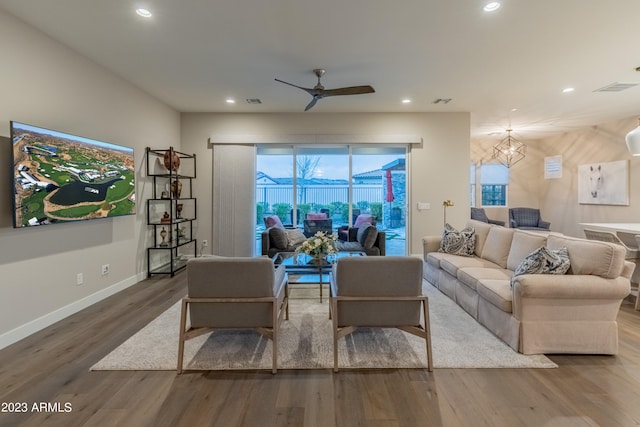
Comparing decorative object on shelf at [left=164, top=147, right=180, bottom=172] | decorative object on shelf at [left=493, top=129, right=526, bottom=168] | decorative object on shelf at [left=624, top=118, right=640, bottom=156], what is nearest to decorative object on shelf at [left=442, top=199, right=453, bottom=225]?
decorative object on shelf at [left=624, top=118, right=640, bottom=156]

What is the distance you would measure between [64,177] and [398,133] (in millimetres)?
5100

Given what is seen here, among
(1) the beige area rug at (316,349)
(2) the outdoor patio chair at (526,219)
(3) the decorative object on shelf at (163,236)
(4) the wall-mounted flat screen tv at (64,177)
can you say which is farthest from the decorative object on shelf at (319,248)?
(2) the outdoor patio chair at (526,219)

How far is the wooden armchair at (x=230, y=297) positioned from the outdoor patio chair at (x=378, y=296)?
490mm

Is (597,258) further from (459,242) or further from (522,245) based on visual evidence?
(459,242)

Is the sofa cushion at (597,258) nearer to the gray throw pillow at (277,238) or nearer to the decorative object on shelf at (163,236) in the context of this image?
the gray throw pillow at (277,238)

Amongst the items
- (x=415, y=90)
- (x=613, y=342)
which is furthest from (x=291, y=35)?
(x=613, y=342)

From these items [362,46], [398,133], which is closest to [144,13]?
[362,46]

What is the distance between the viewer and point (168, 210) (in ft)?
18.1

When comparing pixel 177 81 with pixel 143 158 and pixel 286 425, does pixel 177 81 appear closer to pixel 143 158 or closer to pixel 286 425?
pixel 143 158

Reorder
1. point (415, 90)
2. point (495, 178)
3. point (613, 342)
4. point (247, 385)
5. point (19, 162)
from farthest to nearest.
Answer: point (495, 178), point (415, 90), point (19, 162), point (613, 342), point (247, 385)

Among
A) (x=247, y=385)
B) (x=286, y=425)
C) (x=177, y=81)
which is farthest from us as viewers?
(x=177, y=81)

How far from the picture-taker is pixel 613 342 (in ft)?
8.13

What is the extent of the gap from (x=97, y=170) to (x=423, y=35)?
3.88m

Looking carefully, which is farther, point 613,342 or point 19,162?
point 19,162
